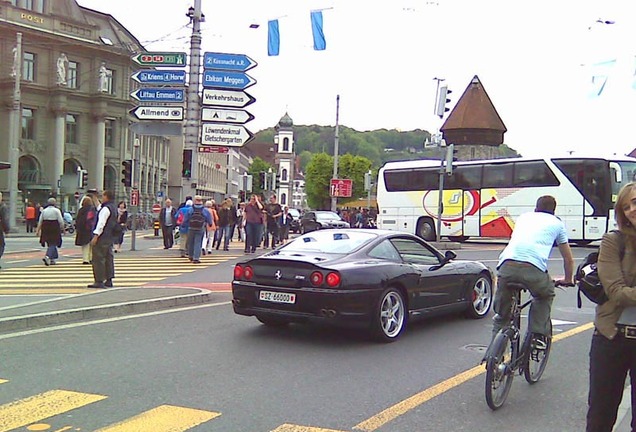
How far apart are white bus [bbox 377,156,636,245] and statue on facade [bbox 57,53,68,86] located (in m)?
32.1

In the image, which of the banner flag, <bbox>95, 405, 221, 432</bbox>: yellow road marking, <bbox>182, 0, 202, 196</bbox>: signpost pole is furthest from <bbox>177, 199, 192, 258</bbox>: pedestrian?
<bbox>95, 405, 221, 432</bbox>: yellow road marking

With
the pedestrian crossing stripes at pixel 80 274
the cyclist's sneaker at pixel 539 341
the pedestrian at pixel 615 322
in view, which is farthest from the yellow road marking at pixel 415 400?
the pedestrian crossing stripes at pixel 80 274

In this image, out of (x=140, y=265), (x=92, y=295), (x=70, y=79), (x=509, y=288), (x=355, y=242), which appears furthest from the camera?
(x=70, y=79)

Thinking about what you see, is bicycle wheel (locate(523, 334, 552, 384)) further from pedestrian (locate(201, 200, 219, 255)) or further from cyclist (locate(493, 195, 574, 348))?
pedestrian (locate(201, 200, 219, 255))

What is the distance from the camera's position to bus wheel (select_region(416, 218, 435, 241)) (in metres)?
33.8

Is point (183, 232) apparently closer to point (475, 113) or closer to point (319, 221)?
point (319, 221)

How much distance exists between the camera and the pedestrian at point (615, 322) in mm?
3885

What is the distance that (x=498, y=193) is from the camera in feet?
105

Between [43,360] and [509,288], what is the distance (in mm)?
4589

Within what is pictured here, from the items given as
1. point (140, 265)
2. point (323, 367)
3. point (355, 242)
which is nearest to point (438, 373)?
point (323, 367)

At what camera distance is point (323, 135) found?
5581 inches

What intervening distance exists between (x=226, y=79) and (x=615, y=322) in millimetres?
17438

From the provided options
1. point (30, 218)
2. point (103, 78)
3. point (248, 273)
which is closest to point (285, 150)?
point (103, 78)

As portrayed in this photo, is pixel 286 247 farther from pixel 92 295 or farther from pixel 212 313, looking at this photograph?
pixel 92 295
